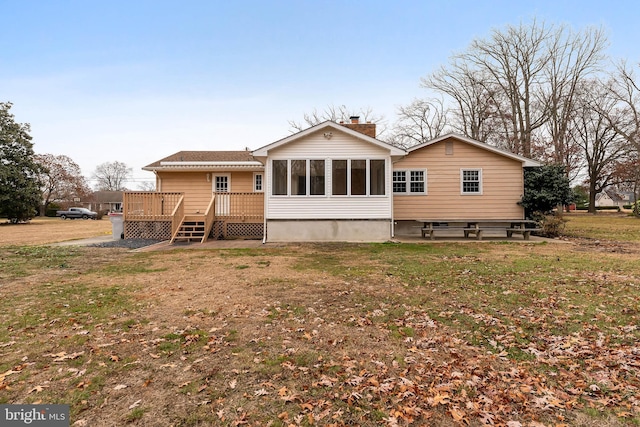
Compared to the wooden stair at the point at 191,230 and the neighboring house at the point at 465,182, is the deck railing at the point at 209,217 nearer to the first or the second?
the wooden stair at the point at 191,230

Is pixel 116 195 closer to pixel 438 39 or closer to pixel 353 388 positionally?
pixel 438 39

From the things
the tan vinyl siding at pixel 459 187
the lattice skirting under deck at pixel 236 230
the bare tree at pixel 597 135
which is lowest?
the lattice skirting under deck at pixel 236 230

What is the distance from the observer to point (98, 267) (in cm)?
784

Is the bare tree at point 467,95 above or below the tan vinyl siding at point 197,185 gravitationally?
above

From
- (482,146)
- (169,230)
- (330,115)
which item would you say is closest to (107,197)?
(330,115)

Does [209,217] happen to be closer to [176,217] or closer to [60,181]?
[176,217]

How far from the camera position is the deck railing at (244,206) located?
14.1 metres

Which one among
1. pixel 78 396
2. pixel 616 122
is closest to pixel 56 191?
pixel 78 396

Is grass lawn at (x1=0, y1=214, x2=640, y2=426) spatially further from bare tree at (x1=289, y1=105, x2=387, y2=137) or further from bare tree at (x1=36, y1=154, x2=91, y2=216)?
bare tree at (x1=36, y1=154, x2=91, y2=216)

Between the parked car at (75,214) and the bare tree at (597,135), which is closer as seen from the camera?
the bare tree at (597,135)

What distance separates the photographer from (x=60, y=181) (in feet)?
141

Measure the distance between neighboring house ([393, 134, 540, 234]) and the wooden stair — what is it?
8640 millimetres

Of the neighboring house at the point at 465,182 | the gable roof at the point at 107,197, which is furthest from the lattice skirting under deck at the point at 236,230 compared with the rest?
the gable roof at the point at 107,197

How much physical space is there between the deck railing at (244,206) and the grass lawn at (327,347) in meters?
7.19
